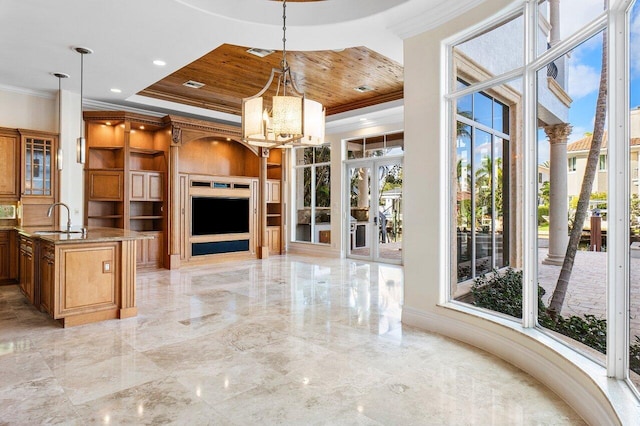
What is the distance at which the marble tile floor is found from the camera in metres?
2.33

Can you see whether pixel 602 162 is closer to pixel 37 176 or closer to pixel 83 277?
pixel 83 277

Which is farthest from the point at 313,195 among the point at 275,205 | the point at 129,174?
the point at 129,174

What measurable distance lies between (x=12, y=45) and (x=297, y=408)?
525 cm

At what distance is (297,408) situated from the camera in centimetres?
240

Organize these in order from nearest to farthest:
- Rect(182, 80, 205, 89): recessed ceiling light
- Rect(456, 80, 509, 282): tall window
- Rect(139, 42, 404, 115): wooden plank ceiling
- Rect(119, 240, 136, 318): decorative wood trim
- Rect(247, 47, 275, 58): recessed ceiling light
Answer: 1. Rect(456, 80, 509, 282): tall window
2. Rect(119, 240, 136, 318): decorative wood trim
3. Rect(247, 47, 275, 58): recessed ceiling light
4. Rect(139, 42, 404, 115): wooden plank ceiling
5. Rect(182, 80, 205, 89): recessed ceiling light

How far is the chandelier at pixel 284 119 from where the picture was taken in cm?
350

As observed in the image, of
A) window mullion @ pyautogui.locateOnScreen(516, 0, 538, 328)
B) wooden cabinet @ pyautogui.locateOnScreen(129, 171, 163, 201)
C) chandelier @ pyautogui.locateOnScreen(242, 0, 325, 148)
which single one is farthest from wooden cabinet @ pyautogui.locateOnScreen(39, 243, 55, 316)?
window mullion @ pyautogui.locateOnScreen(516, 0, 538, 328)

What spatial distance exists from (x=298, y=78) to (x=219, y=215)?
354 cm

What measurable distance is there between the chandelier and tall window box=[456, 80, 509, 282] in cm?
147

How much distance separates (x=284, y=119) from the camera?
349 centimetres

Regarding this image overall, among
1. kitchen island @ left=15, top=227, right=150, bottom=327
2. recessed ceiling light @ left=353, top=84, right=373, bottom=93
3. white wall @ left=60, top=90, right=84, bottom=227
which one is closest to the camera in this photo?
kitchen island @ left=15, top=227, right=150, bottom=327

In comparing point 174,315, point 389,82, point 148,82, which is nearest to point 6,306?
point 174,315

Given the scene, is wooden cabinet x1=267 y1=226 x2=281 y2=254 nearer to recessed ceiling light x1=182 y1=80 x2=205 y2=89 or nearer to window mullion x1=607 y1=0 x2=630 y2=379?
recessed ceiling light x1=182 y1=80 x2=205 y2=89

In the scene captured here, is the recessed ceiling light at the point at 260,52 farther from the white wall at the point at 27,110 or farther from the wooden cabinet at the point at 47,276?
the white wall at the point at 27,110
